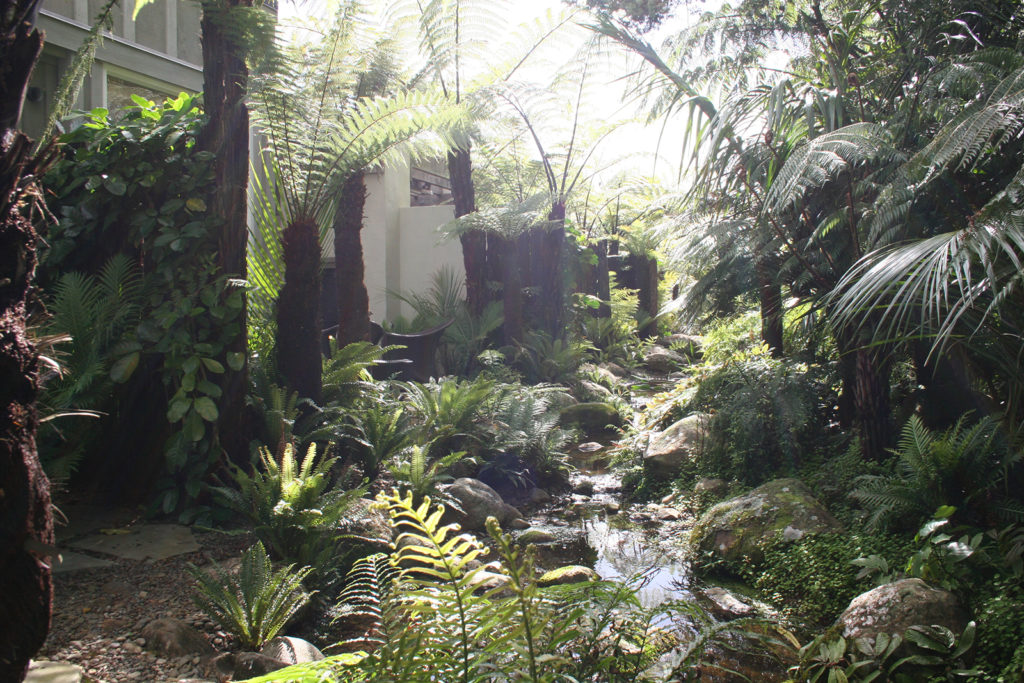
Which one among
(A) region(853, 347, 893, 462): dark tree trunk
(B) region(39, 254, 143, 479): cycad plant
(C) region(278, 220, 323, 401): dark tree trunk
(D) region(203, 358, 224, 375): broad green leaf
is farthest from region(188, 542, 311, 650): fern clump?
(A) region(853, 347, 893, 462): dark tree trunk

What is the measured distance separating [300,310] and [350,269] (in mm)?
2844

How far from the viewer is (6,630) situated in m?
1.24

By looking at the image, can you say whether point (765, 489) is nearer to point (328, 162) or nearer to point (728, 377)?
point (728, 377)

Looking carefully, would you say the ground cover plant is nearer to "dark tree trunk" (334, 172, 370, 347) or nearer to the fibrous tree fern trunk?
"dark tree trunk" (334, 172, 370, 347)

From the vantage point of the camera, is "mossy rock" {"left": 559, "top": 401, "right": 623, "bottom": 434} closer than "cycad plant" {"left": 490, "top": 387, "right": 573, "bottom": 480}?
No

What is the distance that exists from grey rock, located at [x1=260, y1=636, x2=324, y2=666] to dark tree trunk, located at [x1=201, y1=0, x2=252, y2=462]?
1.46 meters

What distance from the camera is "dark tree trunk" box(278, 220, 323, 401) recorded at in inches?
158

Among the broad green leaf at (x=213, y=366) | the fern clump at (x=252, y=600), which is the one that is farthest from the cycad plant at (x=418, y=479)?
the fern clump at (x=252, y=600)

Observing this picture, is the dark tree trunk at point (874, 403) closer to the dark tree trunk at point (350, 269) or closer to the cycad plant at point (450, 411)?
the cycad plant at point (450, 411)

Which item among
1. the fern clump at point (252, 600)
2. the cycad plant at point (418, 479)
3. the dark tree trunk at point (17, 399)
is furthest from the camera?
the cycad plant at point (418, 479)

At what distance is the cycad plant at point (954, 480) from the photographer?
2.87 meters

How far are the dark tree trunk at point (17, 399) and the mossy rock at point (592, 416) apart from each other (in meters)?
5.59

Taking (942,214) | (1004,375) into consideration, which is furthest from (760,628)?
(942,214)

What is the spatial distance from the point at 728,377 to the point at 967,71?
2834 mm
